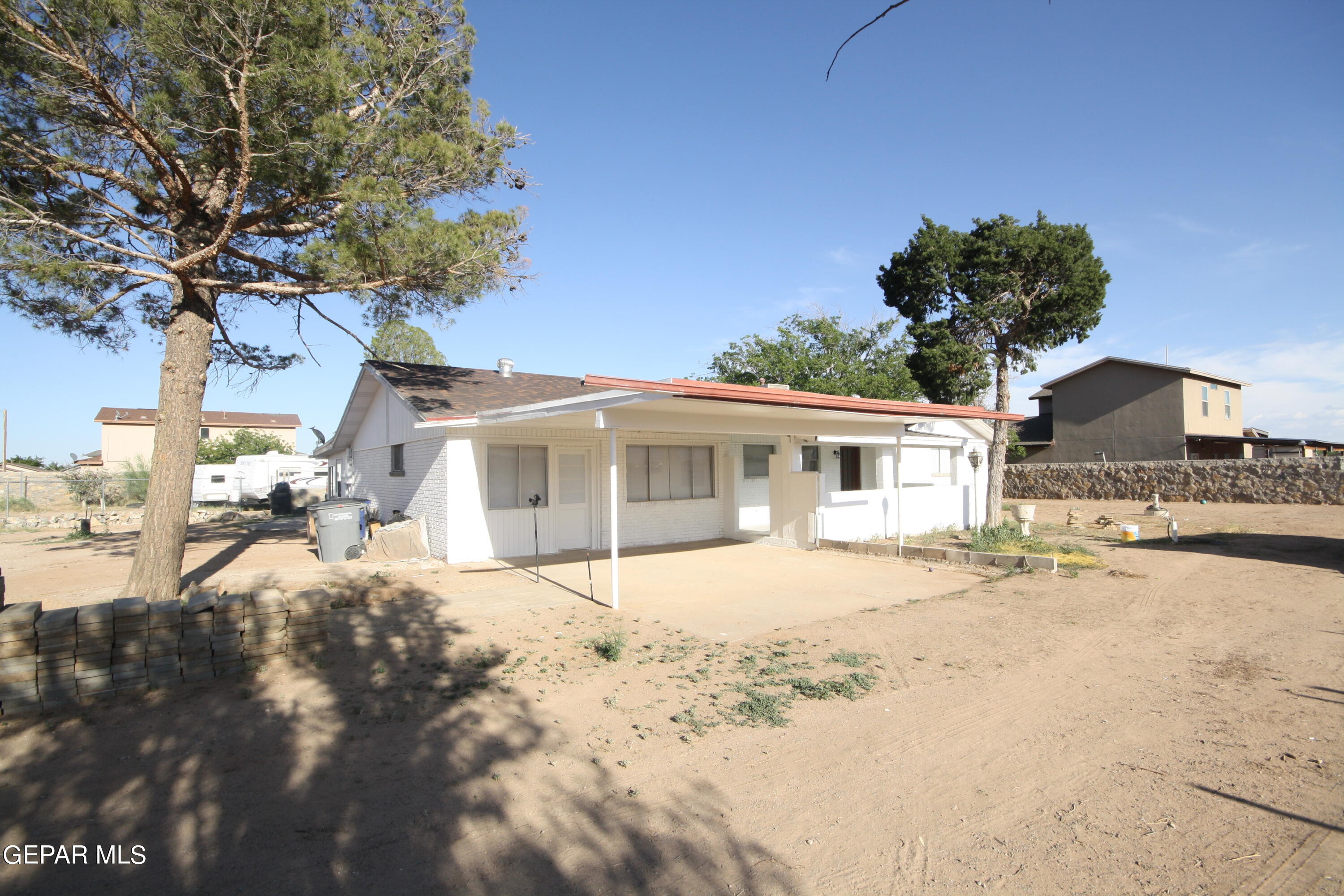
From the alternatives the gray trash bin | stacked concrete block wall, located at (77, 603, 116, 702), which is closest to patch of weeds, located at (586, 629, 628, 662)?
stacked concrete block wall, located at (77, 603, 116, 702)

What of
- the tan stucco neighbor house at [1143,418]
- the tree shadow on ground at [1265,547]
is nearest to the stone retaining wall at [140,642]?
the tree shadow on ground at [1265,547]

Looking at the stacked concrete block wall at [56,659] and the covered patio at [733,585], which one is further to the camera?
the covered patio at [733,585]

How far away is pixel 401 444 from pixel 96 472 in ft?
68.2

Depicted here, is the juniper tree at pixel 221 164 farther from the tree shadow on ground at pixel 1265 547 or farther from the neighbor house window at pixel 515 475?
the tree shadow on ground at pixel 1265 547

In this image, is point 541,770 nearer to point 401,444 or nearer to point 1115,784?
point 1115,784

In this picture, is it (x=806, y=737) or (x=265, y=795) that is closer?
(x=265, y=795)

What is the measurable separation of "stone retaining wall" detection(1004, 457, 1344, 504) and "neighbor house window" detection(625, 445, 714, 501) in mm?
18657

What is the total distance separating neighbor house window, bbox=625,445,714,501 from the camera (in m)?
13.7

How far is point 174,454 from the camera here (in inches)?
337

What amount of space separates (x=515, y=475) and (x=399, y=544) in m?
2.39

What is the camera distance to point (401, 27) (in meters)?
10.1

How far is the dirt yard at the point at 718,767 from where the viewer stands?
3111mm

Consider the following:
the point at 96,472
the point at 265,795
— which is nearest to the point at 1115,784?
the point at 265,795

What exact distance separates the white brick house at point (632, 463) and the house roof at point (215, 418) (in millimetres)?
34374
